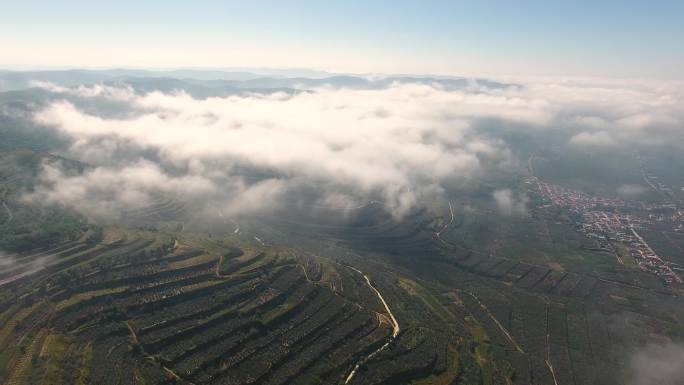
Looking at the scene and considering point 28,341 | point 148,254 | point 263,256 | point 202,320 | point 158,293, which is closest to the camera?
point 28,341

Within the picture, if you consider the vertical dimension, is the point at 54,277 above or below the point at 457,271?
above

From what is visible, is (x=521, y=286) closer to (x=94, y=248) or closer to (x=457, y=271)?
(x=457, y=271)

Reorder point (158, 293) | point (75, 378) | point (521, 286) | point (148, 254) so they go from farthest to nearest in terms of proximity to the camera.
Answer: point (521, 286) → point (148, 254) → point (158, 293) → point (75, 378)

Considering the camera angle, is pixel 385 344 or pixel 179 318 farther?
pixel 385 344

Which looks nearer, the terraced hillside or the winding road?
the terraced hillside

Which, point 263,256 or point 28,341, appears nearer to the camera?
point 28,341

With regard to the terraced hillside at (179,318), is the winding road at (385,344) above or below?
below

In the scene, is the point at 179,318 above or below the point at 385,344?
above

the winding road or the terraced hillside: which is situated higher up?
the terraced hillside

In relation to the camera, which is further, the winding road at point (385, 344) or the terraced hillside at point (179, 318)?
the winding road at point (385, 344)

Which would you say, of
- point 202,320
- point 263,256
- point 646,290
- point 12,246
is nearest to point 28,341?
point 202,320
